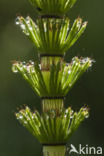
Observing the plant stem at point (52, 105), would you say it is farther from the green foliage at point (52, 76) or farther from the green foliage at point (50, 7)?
the green foliage at point (50, 7)

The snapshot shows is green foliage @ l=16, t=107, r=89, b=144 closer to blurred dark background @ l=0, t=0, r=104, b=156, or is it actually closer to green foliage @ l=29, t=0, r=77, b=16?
green foliage @ l=29, t=0, r=77, b=16

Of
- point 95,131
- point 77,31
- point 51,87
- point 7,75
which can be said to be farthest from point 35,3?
point 7,75

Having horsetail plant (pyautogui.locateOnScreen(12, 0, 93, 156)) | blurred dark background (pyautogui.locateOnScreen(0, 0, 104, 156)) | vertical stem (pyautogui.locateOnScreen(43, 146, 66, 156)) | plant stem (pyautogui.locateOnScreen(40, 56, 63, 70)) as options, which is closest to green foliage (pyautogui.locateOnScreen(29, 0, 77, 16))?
horsetail plant (pyautogui.locateOnScreen(12, 0, 93, 156))

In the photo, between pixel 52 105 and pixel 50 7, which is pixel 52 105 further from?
pixel 50 7

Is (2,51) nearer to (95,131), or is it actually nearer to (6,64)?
(6,64)

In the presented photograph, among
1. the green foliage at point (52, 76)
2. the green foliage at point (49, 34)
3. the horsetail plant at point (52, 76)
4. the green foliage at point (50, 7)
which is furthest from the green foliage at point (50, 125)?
the green foliage at point (50, 7)

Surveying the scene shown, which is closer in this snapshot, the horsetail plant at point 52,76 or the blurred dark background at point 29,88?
the horsetail plant at point 52,76
